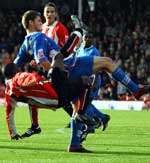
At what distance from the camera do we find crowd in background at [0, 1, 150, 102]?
2777 cm

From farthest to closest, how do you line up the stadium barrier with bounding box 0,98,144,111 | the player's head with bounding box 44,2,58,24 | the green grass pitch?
1. the stadium barrier with bounding box 0,98,144,111
2. the player's head with bounding box 44,2,58,24
3. the green grass pitch

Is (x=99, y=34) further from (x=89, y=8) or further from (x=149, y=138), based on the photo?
(x=149, y=138)

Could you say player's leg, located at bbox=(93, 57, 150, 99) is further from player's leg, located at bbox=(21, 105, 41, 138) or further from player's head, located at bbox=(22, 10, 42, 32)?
player's leg, located at bbox=(21, 105, 41, 138)

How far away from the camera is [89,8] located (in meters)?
34.5

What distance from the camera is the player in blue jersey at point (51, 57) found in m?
10.1

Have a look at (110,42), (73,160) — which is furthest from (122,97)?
(73,160)

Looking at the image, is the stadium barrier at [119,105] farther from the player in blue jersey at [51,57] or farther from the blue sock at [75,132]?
the blue sock at [75,132]

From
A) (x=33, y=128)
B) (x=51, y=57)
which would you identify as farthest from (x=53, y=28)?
(x=51, y=57)

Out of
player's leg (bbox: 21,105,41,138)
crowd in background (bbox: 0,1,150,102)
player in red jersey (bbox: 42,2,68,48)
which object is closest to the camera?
player's leg (bbox: 21,105,41,138)

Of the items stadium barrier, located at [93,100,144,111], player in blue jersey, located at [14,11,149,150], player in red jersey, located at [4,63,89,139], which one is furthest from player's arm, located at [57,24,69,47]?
stadium barrier, located at [93,100,144,111]

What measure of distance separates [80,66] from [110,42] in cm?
2056

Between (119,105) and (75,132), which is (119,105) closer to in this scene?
(119,105)

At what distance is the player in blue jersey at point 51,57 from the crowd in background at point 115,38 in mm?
15519

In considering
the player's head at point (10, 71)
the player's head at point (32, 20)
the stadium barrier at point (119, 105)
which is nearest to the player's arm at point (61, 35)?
the player's head at point (32, 20)
